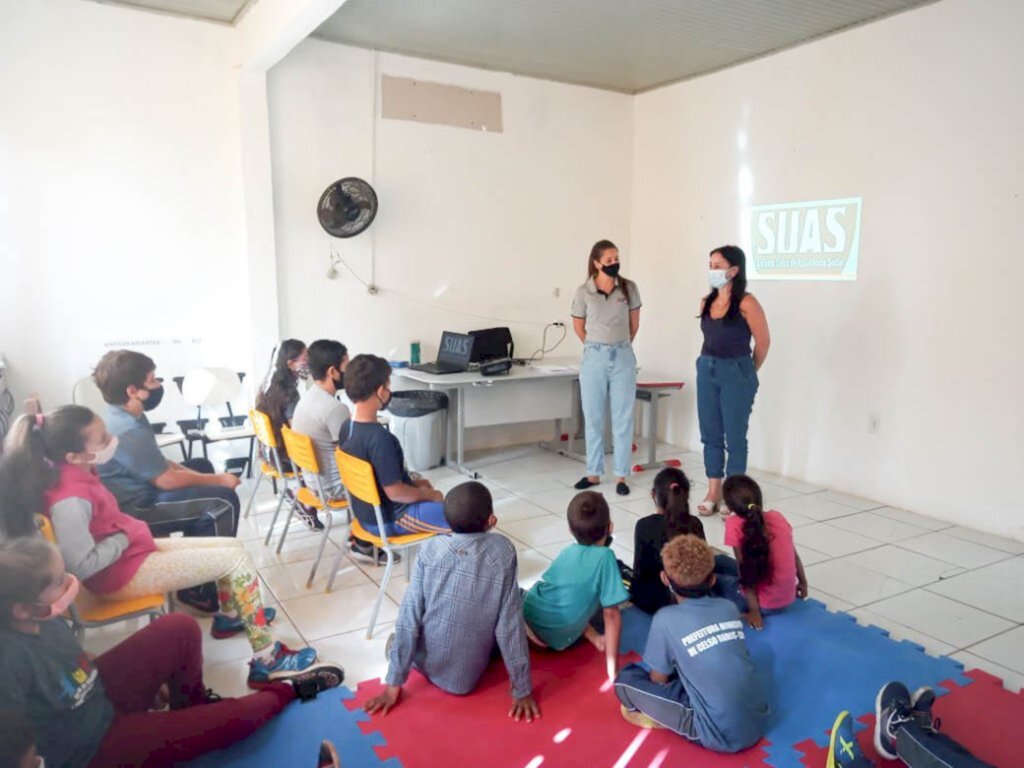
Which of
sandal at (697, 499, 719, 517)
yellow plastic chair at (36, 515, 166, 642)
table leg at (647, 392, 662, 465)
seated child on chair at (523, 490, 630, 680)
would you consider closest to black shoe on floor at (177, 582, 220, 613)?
yellow plastic chair at (36, 515, 166, 642)

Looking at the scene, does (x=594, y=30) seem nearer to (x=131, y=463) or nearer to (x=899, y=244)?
(x=899, y=244)

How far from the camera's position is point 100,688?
1.72 metres

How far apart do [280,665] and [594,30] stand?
12.9 ft

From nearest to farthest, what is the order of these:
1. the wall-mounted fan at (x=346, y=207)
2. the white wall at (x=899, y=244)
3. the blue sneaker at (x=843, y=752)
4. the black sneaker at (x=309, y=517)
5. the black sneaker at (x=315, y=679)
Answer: the blue sneaker at (x=843, y=752), the black sneaker at (x=315, y=679), the black sneaker at (x=309, y=517), the white wall at (x=899, y=244), the wall-mounted fan at (x=346, y=207)

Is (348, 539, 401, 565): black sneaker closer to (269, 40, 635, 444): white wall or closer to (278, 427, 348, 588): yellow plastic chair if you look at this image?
(278, 427, 348, 588): yellow plastic chair

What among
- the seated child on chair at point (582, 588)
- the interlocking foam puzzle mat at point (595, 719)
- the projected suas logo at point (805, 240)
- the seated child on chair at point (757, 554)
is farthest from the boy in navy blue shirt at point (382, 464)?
the projected suas logo at point (805, 240)

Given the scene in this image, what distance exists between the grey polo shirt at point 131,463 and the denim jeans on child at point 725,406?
8.98 ft

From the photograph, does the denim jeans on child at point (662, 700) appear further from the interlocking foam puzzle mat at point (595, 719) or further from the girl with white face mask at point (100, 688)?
the girl with white face mask at point (100, 688)

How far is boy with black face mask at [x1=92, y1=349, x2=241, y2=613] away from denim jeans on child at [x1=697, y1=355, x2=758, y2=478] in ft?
8.28

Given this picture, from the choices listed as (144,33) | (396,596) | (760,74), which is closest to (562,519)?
(396,596)

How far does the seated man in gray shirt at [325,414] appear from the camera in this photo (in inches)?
128

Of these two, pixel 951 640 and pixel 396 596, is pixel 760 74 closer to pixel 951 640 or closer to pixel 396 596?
pixel 951 640

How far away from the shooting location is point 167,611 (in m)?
2.46

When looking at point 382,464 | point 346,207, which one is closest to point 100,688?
point 382,464
